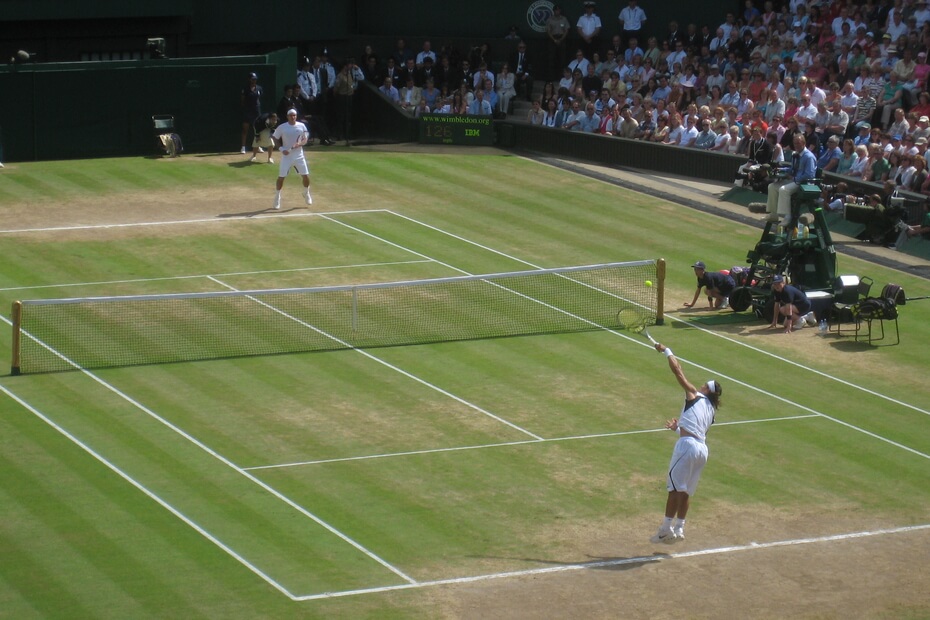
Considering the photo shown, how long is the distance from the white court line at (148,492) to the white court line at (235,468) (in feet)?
3.35

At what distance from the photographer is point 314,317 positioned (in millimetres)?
26172

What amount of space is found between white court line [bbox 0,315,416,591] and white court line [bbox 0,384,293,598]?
3.35 feet

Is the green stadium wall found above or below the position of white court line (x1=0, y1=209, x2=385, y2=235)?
above

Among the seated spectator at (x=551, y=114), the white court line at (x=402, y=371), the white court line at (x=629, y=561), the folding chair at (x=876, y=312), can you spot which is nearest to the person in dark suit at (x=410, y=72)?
the seated spectator at (x=551, y=114)

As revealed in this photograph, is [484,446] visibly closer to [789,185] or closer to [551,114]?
[789,185]

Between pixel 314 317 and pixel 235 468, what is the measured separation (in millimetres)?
7042

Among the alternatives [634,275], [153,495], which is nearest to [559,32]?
[634,275]

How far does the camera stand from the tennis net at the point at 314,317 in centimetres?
2416

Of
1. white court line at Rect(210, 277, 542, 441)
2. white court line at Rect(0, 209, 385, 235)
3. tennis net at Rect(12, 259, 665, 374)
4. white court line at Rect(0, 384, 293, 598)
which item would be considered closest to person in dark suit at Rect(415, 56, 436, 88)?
white court line at Rect(0, 209, 385, 235)

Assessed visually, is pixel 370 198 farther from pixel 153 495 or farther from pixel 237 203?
pixel 153 495

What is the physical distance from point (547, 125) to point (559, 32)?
5.33m

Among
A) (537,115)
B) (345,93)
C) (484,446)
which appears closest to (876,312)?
(484,446)

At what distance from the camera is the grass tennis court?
629 inches

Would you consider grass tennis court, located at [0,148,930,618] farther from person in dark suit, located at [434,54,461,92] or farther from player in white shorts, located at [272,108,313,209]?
person in dark suit, located at [434,54,461,92]
